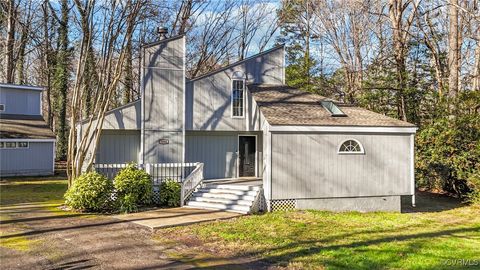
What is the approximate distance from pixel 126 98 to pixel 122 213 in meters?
20.6

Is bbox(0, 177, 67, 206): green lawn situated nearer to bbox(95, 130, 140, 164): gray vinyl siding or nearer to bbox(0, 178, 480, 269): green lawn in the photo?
bbox(0, 178, 480, 269): green lawn

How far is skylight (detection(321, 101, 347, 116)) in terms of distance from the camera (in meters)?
14.5

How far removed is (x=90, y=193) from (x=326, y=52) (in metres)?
23.0

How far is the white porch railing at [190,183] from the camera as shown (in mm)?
13086

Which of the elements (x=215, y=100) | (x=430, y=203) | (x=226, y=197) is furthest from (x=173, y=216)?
(x=430, y=203)

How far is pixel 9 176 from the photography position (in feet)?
69.7

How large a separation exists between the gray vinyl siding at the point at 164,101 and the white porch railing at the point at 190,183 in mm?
1526

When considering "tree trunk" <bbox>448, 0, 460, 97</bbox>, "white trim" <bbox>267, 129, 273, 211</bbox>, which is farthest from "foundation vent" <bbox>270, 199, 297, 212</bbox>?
"tree trunk" <bbox>448, 0, 460, 97</bbox>

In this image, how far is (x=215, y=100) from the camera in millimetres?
16016

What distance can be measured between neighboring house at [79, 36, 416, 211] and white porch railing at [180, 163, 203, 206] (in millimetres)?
1526

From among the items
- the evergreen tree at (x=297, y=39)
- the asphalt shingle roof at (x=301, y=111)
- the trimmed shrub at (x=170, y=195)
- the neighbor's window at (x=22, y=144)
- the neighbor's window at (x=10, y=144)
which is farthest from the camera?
the evergreen tree at (x=297, y=39)

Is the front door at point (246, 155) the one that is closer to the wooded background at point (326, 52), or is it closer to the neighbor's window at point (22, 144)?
the wooded background at point (326, 52)

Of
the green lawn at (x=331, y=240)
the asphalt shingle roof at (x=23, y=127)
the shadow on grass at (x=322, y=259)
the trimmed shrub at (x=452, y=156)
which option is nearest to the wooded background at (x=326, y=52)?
the trimmed shrub at (x=452, y=156)

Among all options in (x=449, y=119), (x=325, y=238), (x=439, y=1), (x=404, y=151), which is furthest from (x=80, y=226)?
(x=439, y=1)
